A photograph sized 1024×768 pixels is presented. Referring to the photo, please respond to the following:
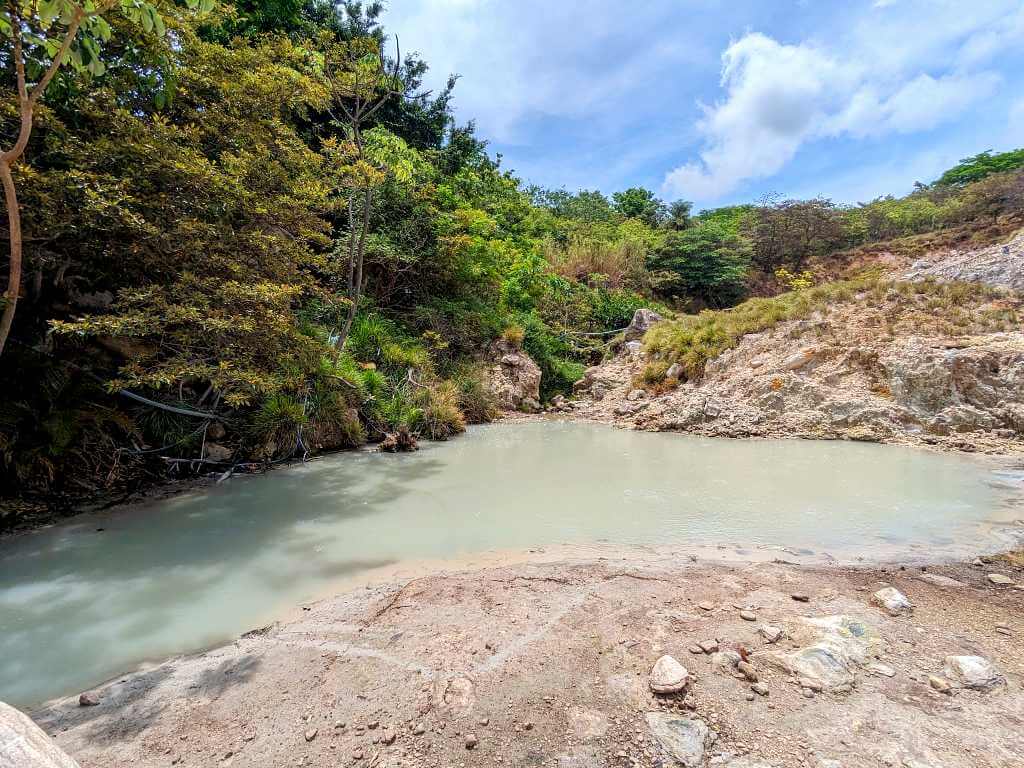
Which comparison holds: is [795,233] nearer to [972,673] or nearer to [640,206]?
[640,206]

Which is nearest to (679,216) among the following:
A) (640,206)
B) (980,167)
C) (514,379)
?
(640,206)

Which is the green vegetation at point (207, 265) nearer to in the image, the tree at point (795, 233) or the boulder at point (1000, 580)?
the boulder at point (1000, 580)

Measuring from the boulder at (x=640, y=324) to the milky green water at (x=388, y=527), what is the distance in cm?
652

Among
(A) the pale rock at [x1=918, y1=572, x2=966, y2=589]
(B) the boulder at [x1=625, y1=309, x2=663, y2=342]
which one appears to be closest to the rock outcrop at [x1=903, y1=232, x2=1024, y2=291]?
(B) the boulder at [x1=625, y1=309, x2=663, y2=342]

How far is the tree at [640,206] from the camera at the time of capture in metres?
23.0

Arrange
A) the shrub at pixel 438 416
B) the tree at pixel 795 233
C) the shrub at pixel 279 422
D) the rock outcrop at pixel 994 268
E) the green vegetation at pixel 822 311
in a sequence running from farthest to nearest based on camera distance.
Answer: the tree at pixel 795 233, the rock outcrop at pixel 994 268, the shrub at pixel 438 416, the green vegetation at pixel 822 311, the shrub at pixel 279 422

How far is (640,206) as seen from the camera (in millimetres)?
24000

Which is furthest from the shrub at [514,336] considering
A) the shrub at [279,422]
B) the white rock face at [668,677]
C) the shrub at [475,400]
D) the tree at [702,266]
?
the white rock face at [668,677]

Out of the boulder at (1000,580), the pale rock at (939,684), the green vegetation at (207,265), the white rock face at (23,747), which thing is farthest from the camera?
the green vegetation at (207,265)

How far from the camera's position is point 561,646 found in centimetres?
199

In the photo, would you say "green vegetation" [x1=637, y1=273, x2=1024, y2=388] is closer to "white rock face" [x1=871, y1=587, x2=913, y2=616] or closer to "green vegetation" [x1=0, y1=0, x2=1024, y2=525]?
"green vegetation" [x1=0, y1=0, x2=1024, y2=525]

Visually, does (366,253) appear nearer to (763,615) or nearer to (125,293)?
(125,293)

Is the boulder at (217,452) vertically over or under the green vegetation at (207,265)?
under

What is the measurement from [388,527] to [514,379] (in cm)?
678
